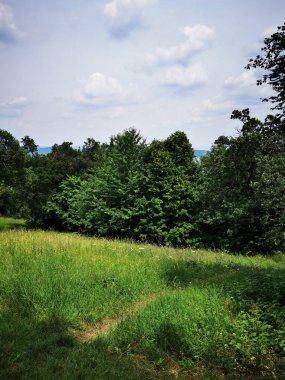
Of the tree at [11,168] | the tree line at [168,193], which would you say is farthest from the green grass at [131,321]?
the tree at [11,168]

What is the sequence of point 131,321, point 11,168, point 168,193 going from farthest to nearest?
1. point 11,168
2. point 168,193
3. point 131,321

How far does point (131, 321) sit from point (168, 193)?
19.3 metres

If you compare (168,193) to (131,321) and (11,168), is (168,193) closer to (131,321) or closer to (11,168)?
(131,321)

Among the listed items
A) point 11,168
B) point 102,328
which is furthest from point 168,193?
point 11,168

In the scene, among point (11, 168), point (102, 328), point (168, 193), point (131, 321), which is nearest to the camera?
point (131, 321)

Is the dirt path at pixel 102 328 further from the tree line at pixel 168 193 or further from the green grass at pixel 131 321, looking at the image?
the tree line at pixel 168 193

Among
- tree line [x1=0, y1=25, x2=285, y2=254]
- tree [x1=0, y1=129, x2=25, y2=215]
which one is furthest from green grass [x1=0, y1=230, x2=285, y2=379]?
tree [x1=0, y1=129, x2=25, y2=215]

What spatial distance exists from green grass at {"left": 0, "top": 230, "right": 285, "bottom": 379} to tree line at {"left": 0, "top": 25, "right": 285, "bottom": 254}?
6.11 meters

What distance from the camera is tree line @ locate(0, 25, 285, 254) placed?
20.4 m

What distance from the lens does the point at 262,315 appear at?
610cm

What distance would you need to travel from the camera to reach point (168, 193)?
25.4 metres

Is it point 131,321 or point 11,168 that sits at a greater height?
point 11,168

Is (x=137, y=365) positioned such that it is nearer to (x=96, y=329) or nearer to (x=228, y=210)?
(x=96, y=329)

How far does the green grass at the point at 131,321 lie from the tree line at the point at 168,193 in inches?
241
